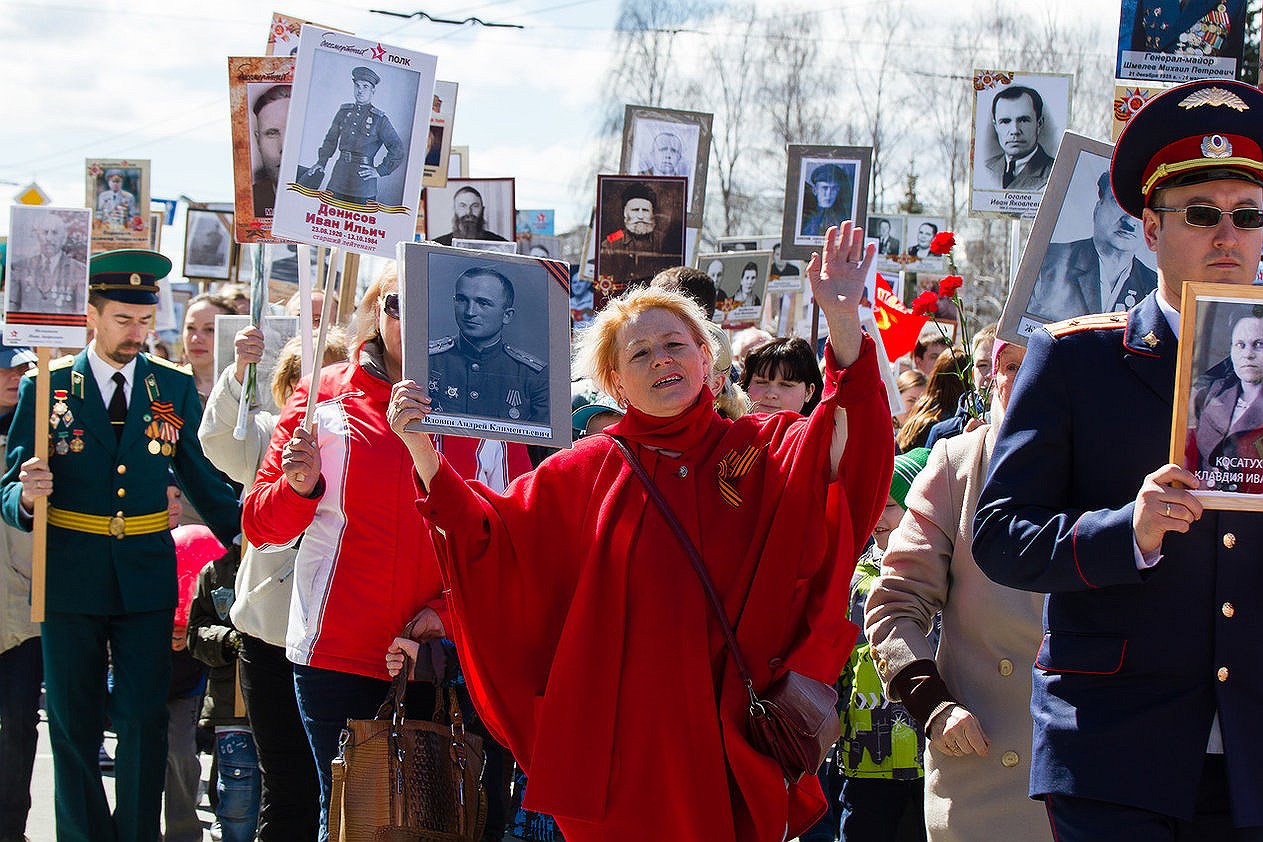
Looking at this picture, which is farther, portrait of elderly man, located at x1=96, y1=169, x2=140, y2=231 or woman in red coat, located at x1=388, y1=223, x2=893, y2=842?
portrait of elderly man, located at x1=96, y1=169, x2=140, y2=231

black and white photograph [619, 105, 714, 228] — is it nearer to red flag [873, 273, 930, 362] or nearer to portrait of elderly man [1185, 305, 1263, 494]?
red flag [873, 273, 930, 362]

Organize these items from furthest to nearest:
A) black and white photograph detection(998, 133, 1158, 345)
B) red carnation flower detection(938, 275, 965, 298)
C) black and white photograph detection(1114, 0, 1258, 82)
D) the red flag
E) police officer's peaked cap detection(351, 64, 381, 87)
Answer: the red flag < black and white photograph detection(1114, 0, 1258, 82) < red carnation flower detection(938, 275, 965, 298) < police officer's peaked cap detection(351, 64, 381, 87) < black and white photograph detection(998, 133, 1158, 345)

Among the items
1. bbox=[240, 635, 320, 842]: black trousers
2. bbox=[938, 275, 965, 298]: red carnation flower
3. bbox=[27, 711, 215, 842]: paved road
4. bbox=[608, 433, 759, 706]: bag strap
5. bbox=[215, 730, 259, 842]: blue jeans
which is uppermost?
bbox=[938, 275, 965, 298]: red carnation flower

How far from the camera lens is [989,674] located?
12.2 feet

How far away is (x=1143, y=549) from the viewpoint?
271 cm

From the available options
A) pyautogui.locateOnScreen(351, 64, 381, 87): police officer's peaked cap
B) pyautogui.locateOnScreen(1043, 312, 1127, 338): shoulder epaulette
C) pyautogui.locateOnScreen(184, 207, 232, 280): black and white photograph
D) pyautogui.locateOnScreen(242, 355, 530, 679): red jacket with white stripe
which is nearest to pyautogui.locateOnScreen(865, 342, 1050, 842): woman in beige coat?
pyautogui.locateOnScreen(1043, 312, 1127, 338): shoulder epaulette

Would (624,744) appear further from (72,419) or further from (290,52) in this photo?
(290,52)

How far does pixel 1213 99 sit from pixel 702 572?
153cm

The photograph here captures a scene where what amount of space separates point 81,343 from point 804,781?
3984 millimetres

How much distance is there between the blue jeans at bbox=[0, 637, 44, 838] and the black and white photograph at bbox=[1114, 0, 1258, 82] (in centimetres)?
538

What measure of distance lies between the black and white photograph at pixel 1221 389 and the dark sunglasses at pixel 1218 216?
10.3 inches

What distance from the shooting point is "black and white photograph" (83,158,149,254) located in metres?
12.7

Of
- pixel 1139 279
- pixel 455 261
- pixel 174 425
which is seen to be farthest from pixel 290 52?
pixel 1139 279

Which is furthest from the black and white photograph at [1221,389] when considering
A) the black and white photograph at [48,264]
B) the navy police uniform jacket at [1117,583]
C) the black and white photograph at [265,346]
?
the black and white photograph at [48,264]
